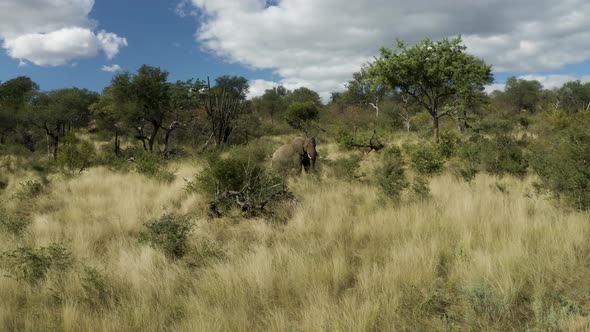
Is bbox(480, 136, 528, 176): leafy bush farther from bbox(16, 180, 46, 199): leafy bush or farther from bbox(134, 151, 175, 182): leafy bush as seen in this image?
bbox(16, 180, 46, 199): leafy bush

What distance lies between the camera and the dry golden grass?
3057mm

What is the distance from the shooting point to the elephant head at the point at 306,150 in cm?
1192

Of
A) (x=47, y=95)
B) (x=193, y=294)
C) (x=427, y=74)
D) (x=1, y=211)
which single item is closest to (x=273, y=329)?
(x=193, y=294)

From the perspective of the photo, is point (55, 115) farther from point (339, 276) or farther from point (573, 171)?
point (573, 171)

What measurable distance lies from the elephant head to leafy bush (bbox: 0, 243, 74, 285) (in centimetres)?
810

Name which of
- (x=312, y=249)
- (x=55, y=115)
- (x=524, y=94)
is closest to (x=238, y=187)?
(x=312, y=249)

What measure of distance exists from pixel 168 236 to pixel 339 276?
276 cm

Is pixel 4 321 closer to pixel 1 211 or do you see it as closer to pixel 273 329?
pixel 273 329

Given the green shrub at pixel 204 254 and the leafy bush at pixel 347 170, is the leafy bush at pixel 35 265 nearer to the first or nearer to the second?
the green shrub at pixel 204 254

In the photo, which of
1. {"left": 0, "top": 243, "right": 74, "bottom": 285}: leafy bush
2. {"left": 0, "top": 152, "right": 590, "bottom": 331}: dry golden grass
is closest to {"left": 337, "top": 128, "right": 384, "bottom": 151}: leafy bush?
{"left": 0, "top": 152, "right": 590, "bottom": 331}: dry golden grass

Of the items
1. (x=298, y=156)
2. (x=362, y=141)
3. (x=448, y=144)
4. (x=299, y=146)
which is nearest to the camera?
(x=298, y=156)

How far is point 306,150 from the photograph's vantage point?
12.1 metres

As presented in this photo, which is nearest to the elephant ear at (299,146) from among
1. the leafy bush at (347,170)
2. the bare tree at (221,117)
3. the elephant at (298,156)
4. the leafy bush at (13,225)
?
the elephant at (298,156)

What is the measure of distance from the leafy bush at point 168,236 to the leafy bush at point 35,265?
41.9 inches
